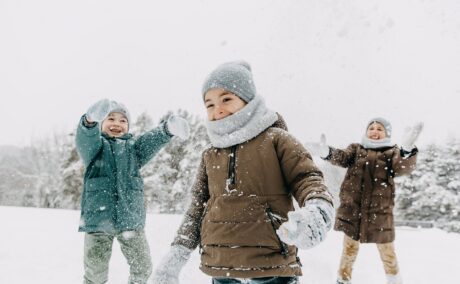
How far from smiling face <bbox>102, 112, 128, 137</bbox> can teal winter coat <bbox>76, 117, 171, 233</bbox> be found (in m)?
0.16

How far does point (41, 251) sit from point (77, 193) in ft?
86.6

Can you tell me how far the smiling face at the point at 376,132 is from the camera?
512 cm

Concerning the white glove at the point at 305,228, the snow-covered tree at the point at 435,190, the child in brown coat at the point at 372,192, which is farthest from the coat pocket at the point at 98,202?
the snow-covered tree at the point at 435,190

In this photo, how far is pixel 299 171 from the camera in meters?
2.07

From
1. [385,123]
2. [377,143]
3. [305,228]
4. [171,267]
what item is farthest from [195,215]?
[385,123]

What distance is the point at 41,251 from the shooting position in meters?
6.43

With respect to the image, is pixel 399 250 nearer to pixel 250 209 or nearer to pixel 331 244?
pixel 331 244

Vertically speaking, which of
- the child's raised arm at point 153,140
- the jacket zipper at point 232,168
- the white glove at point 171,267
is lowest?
the white glove at point 171,267

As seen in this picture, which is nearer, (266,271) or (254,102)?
(266,271)

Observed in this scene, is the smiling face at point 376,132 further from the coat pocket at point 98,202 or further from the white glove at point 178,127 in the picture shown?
the coat pocket at point 98,202

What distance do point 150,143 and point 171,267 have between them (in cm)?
189

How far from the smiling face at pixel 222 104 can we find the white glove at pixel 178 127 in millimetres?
1388

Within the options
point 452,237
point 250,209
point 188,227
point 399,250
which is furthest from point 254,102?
point 452,237

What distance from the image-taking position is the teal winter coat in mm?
3643
